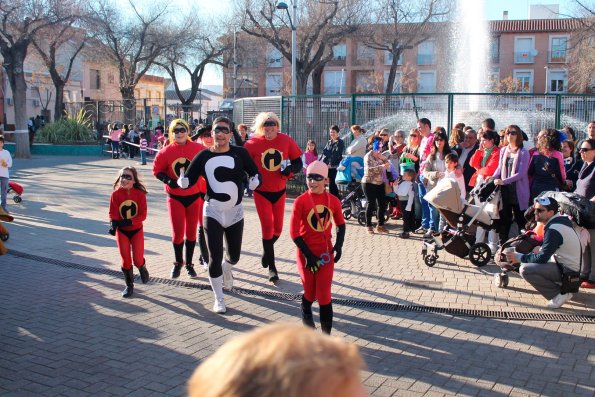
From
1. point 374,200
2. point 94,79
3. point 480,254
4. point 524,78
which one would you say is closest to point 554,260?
point 480,254

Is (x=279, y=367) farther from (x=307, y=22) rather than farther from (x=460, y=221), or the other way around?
(x=307, y=22)

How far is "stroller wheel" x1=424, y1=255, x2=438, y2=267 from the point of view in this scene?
8.98 meters

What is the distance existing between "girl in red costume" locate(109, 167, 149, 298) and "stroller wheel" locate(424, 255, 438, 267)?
4.00m

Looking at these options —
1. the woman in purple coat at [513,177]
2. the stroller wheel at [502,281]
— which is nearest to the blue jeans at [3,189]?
the woman in purple coat at [513,177]

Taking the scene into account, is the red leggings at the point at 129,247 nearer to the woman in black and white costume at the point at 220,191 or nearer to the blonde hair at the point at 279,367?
the woman in black and white costume at the point at 220,191

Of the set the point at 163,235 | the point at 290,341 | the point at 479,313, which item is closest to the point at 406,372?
the point at 479,313

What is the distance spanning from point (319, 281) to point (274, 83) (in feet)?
216

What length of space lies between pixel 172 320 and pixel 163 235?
5.09 m

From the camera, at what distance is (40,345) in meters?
5.81

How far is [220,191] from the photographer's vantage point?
267 inches

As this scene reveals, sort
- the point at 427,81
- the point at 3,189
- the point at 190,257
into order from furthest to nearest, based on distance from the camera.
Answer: the point at 427,81 < the point at 3,189 < the point at 190,257

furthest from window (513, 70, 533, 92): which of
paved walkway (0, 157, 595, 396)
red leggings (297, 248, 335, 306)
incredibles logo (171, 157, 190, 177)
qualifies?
red leggings (297, 248, 335, 306)

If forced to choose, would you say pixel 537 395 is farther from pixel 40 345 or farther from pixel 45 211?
pixel 45 211

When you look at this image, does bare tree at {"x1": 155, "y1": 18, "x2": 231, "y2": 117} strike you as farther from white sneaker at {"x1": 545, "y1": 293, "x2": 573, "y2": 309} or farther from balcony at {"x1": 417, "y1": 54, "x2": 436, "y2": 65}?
white sneaker at {"x1": 545, "y1": 293, "x2": 573, "y2": 309}
